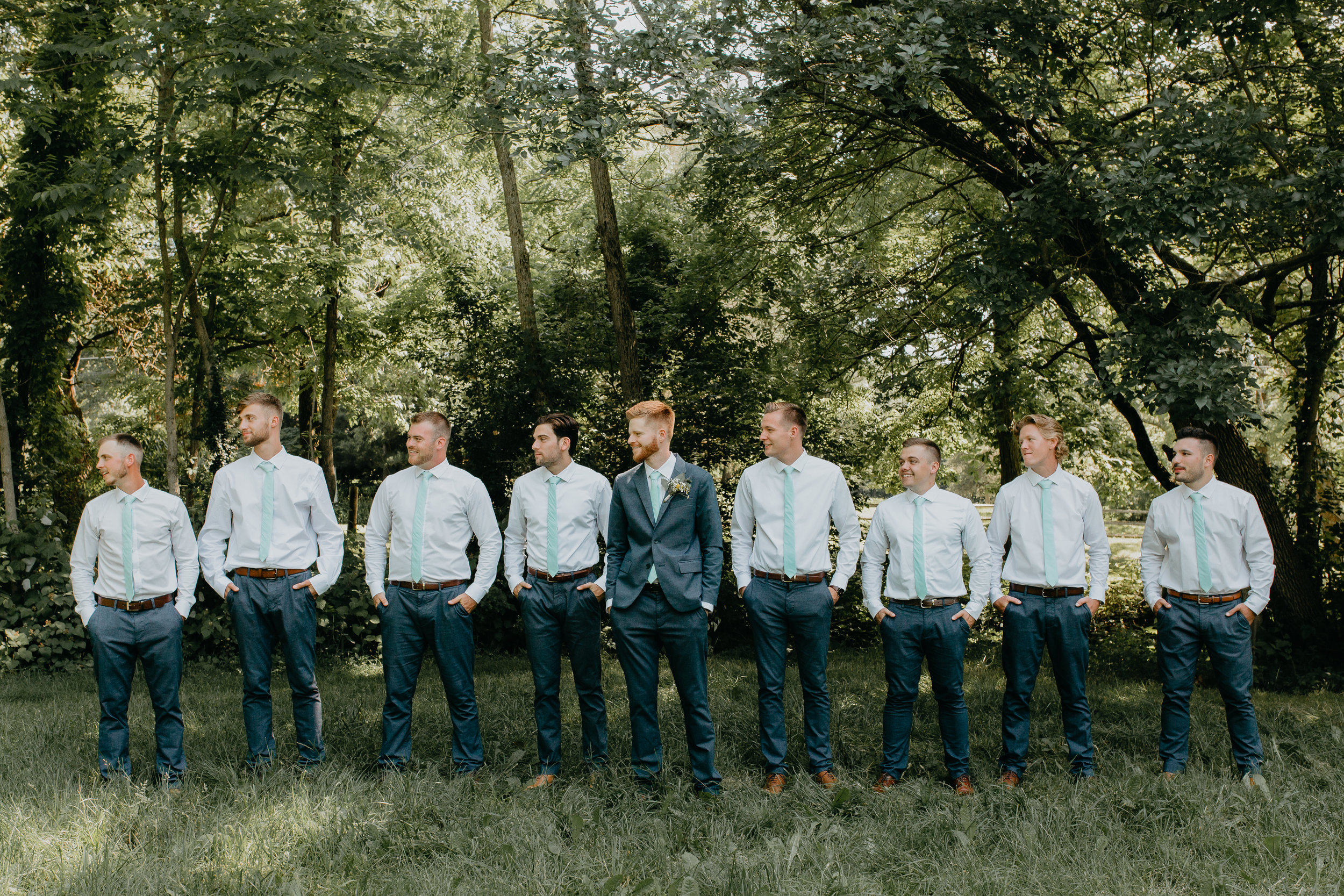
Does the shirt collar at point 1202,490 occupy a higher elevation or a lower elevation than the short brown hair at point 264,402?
lower

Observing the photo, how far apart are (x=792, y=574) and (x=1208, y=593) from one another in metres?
2.39

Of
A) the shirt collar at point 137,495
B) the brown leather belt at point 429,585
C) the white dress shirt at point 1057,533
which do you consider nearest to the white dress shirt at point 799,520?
the white dress shirt at point 1057,533

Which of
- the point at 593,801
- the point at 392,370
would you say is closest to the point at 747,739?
the point at 593,801

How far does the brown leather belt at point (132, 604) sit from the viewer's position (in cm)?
515

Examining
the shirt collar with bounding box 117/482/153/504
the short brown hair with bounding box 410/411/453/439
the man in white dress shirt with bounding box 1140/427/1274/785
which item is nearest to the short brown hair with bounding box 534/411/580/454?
the short brown hair with bounding box 410/411/453/439

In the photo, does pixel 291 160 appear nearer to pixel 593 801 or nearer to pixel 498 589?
pixel 498 589

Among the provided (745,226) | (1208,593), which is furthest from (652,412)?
(745,226)

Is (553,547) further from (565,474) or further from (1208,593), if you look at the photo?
(1208,593)

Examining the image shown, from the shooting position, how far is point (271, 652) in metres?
5.34

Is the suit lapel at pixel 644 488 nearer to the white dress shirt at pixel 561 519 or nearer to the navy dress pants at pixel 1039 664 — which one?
the white dress shirt at pixel 561 519

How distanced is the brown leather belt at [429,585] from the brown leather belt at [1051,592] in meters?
3.25

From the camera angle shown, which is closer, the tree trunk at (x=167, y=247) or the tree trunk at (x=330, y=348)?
the tree trunk at (x=167, y=247)

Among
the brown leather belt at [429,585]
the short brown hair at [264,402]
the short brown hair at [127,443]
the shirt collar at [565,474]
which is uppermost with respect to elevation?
the short brown hair at [264,402]

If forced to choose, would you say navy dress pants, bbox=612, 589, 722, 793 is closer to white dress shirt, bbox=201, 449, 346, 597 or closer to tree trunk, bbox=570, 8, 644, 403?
white dress shirt, bbox=201, 449, 346, 597
